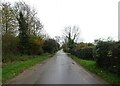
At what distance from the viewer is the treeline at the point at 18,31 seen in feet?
106

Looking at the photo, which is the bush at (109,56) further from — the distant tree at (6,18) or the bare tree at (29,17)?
the bare tree at (29,17)

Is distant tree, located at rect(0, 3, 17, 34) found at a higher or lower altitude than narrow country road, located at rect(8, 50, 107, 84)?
higher

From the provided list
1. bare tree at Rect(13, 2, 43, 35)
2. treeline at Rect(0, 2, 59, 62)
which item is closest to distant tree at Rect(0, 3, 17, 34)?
treeline at Rect(0, 2, 59, 62)

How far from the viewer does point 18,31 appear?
5062 centimetres

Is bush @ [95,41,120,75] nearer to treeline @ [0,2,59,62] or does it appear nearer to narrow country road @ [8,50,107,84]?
narrow country road @ [8,50,107,84]

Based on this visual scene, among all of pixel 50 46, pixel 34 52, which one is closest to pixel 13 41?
pixel 34 52

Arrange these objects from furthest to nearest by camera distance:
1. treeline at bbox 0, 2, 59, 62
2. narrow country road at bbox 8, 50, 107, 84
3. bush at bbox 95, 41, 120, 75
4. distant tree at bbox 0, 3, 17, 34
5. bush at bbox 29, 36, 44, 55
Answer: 1. bush at bbox 29, 36, 44, 55
2. distant tree at bbox 0, 3, 17, 34
3. treeline at bbox 0, 2, 59, 62
4. bush at bbox 95, 41, 120, 75
5. narrow country road at bbox 8, 50, 107, 84

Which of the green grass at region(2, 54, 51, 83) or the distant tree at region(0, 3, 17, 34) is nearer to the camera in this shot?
the green grass at region(2, 54, 51, 83)

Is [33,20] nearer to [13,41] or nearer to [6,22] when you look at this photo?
[6,22]

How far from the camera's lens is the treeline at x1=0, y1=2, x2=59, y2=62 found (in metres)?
32.2

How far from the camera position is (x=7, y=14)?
41438 mm

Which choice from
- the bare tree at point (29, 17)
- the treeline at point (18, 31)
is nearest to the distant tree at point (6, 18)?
the treeline at point (18, 31)

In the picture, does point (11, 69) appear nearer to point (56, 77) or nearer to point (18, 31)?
point (56, 77)

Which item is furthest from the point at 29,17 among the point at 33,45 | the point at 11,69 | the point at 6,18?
the point at 11,69
